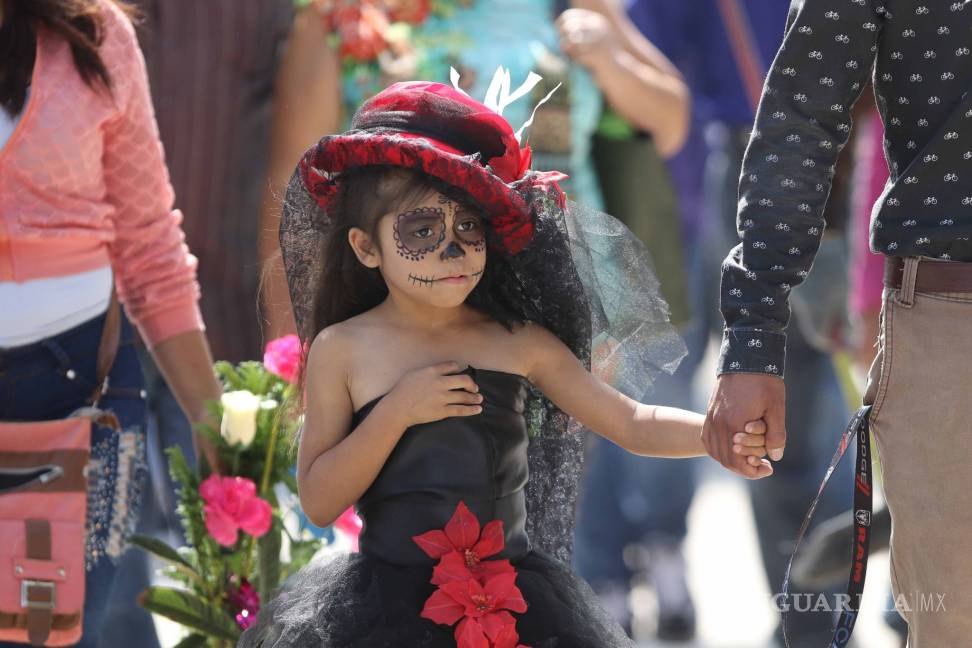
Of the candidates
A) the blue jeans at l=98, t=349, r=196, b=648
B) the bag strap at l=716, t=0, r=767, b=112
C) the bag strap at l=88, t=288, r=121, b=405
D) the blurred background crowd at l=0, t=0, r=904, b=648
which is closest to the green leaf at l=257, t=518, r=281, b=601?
the bag strap at l=88, t=288, r=121, b=405

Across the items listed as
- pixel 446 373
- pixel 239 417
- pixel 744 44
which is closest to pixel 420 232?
pixel 446 373

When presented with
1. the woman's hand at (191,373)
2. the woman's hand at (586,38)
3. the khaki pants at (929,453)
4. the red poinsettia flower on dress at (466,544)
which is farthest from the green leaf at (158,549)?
the woman's hand at (586,38)

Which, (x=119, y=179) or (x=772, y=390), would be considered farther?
(x=119, y=179)

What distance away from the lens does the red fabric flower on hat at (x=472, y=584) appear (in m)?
2.90

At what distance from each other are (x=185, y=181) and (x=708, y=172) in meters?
2.54

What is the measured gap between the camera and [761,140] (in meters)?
2.94

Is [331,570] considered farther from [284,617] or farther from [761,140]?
[761,140]

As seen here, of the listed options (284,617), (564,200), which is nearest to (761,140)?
(564,200)

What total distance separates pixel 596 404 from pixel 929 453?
2.09 ft

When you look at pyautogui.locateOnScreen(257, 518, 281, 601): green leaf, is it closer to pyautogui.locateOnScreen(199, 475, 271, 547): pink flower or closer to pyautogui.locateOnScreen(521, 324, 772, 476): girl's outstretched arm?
pyautogui.locateOnScreen(199, 475, 271, 547): pink flower

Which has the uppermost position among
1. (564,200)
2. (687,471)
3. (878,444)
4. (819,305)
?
(564,200)

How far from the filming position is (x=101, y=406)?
3615mm

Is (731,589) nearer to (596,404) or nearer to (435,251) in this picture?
(596,404)

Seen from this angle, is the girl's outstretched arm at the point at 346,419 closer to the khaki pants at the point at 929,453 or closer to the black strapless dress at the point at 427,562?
the black strapless dress at the point at 427,562
